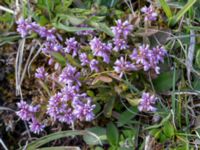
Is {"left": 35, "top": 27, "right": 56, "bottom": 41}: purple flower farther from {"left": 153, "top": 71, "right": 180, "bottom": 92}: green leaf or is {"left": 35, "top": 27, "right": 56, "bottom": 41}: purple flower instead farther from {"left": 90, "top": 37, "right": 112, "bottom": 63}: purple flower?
{"left": 153, "top": 71, "right": 180, "bottom": 92}: green leaf

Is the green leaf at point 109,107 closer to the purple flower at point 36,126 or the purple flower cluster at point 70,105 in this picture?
the purple flower cluster at point 70,105

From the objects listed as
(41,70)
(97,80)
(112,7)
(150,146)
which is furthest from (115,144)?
(112,7)

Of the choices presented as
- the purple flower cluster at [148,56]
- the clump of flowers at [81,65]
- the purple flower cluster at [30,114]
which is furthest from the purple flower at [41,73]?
the purple flower cluster at [148,56]

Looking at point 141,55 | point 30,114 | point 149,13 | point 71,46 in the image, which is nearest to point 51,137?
point 30,114

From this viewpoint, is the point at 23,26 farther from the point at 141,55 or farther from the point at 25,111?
the point at 141,55

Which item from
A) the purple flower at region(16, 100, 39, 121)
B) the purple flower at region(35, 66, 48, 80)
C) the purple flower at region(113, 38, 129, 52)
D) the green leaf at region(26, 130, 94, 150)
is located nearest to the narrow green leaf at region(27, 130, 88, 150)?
the green leaf at region(26, 130, 94, 150)

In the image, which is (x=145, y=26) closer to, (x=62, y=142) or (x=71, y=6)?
(x=71, y=6)

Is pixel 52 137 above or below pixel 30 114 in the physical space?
below
